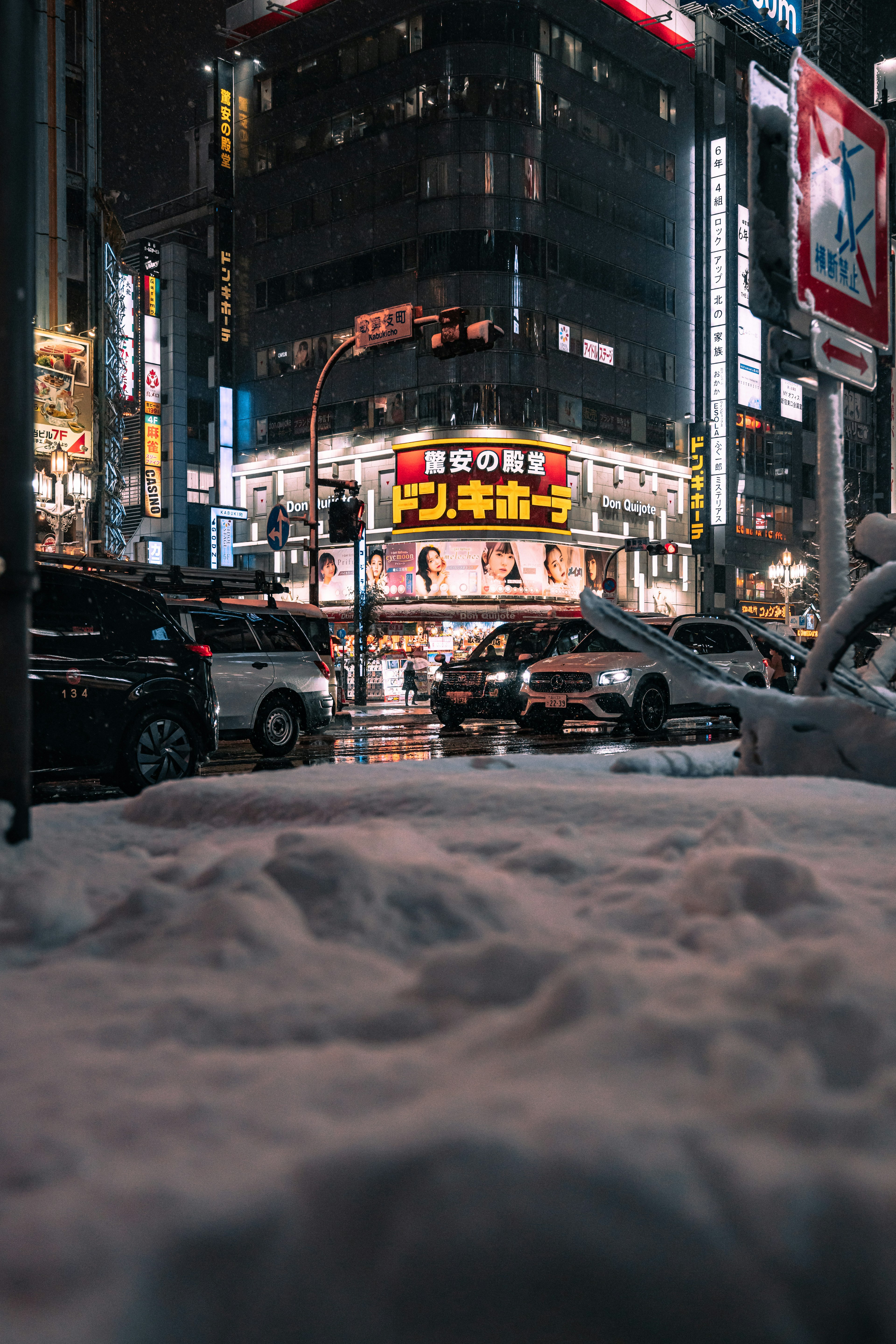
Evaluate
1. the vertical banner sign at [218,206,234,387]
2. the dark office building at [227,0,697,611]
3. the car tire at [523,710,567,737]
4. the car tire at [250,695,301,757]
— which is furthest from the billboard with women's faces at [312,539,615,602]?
the car tire at [250,695,301,757]

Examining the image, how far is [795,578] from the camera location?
51.9 m

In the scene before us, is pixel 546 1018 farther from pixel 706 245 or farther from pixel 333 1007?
pixel 706 245

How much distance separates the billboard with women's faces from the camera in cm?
3956

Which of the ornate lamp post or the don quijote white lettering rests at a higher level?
the don quijote white lettering

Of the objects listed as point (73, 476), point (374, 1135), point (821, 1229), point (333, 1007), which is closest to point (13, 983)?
point (333, 1007)

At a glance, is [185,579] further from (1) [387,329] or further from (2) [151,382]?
(2) [151,382]

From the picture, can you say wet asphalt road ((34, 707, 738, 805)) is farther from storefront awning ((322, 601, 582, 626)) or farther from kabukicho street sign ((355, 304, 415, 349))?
storefront awning ((322, 601, 582, 626))

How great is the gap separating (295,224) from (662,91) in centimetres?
1855

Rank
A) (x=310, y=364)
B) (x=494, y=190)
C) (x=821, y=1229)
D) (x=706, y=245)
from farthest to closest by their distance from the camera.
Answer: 1. (x=706, y=245)
2. (x=310, y=364)
3. (x=494, y=190)
4. (x=821, y=1229)

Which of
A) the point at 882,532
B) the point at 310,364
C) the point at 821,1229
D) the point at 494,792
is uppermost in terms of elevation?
the point at 310,364

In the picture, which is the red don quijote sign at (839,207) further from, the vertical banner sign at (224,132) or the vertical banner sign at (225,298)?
the vertical banner sign at (224,132)

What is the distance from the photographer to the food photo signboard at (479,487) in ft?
129

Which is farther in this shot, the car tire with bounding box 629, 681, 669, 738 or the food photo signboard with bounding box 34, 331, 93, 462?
the food photo signboard with bounding box 34, 331, 93, 462

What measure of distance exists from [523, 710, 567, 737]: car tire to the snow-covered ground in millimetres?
12780
